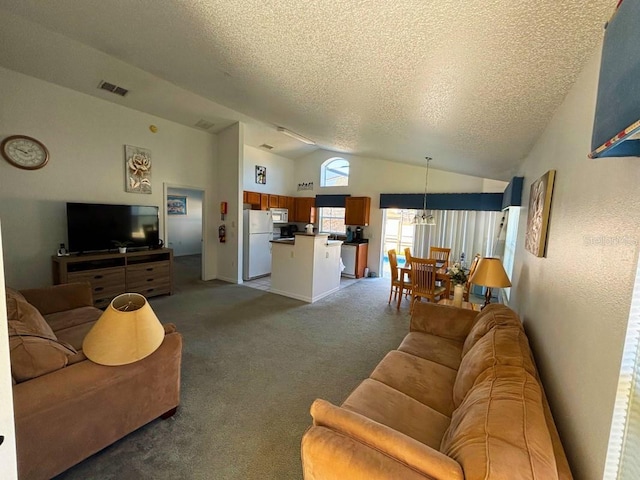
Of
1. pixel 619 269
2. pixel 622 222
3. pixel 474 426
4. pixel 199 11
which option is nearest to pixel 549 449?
pixel 474 426

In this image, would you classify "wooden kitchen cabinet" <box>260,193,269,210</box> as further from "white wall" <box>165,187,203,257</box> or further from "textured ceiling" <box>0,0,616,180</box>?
"textured ceiling" <box>0,0,616,180</box>

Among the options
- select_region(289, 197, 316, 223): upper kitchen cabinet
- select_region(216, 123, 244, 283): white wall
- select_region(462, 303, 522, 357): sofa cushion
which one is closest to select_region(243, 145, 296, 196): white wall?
select_region(289, 197, 316, 223): upper kitchen cabinet

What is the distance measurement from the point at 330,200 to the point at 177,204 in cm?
495

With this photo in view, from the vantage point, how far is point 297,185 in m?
8.04

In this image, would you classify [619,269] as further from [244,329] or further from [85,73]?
[85,73]

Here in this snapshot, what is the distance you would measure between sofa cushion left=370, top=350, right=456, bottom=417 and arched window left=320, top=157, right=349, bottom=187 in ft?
19.1

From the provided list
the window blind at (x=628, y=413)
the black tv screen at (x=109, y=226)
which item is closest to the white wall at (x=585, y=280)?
the window blind at (x=628, y=413)

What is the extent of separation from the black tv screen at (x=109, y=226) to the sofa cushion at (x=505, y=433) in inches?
201

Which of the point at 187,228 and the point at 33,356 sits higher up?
the point at 187,228

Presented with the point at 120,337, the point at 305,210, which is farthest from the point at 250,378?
the point at 305,210

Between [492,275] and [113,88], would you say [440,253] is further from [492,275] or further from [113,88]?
[113,88]

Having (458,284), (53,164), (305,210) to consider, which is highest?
(53,164)

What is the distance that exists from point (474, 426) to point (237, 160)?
18.1ft

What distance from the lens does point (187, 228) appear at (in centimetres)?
891
